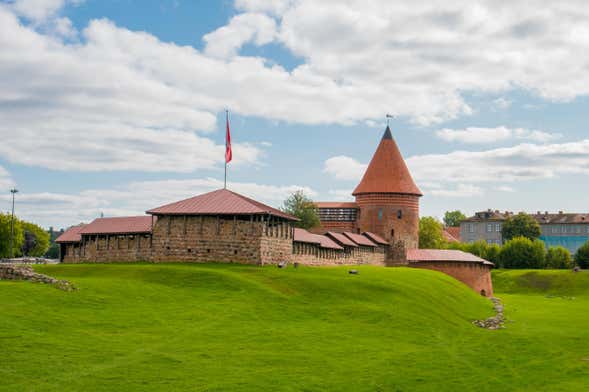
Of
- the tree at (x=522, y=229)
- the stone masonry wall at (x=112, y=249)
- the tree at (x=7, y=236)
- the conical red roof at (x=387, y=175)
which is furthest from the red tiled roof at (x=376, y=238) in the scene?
the tree at (x=522, y=229)

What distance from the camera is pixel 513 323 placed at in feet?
131

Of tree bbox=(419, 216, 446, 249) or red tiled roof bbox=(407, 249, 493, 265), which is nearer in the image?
red tiled roof bbox=(407, 249, 493, 265)

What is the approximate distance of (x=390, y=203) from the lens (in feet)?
255

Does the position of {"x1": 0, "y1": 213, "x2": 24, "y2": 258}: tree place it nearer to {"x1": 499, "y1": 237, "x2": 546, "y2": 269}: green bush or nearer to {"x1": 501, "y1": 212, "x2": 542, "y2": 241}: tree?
{"x1": 499, "y1": 237, "x2": 546, "y2": 269}: green bush

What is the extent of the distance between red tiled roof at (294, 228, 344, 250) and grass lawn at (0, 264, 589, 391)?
37.6 ft

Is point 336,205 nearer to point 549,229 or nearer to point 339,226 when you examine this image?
point 339,226

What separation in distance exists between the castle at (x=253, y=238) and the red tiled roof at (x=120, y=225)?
0.24 ft

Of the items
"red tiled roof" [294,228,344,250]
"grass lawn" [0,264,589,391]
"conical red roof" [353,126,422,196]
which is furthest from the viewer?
"conical red roof" [353,126,422,196]

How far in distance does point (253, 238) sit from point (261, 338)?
746 inches

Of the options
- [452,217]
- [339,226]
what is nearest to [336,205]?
[339,226]

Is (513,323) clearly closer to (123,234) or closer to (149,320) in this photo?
(149,320)

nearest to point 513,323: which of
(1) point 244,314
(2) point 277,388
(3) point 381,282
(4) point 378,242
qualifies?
(3) point 381,282

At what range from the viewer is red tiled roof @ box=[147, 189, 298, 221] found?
45250 mm

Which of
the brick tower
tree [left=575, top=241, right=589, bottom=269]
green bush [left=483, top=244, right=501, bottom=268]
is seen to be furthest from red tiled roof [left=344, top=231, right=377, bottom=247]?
tree [left=575, top=241, right=589, bottom=269]
